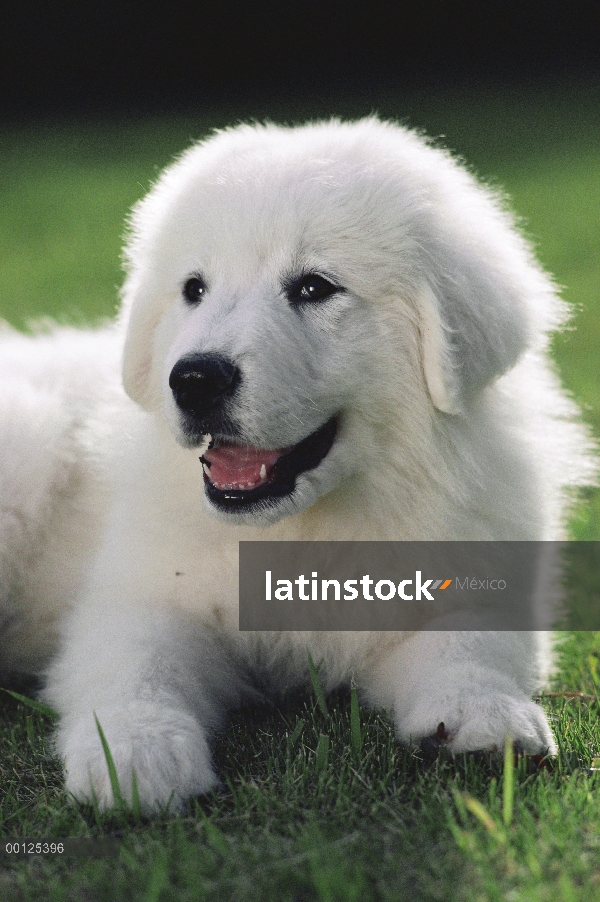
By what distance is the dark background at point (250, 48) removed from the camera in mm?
15617

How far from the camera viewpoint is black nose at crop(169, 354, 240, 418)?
2.62 meters

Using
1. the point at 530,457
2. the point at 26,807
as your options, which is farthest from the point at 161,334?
the point at 26,807

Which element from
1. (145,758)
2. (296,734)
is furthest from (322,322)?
(145,758)

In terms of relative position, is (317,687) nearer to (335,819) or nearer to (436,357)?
(335,819)

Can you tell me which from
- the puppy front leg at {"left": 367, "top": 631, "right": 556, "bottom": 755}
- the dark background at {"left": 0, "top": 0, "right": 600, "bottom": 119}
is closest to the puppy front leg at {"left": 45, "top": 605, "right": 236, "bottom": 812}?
the puppy front leg at {"left": 367, "top": 631, "right": 556, "bottom": 755}

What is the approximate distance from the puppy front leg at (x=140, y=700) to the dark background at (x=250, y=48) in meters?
14.0

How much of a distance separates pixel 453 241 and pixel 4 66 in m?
14.8

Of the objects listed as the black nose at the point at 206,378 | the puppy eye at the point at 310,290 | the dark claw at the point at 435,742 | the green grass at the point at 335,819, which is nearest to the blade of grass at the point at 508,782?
the green grass at the point at 335,819

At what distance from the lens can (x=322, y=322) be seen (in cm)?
283

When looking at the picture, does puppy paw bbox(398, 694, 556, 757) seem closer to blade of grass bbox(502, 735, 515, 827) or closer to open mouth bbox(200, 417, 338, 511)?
blade of grass bbox(502, 735, 515, 827)

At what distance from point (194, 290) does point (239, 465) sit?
55 centimetres

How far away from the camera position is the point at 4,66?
52.6 feet

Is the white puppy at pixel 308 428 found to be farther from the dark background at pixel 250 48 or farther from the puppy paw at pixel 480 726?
the dark background at pixel 250 48

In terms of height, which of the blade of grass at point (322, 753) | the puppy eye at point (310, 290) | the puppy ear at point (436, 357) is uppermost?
the puppy eye at point (310, 290)
